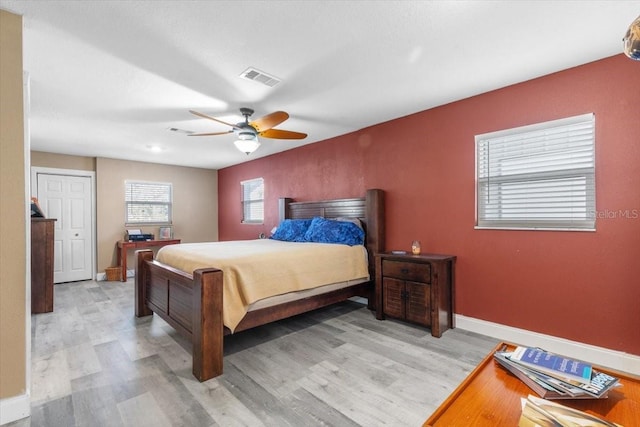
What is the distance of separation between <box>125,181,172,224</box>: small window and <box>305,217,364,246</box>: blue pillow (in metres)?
4.33

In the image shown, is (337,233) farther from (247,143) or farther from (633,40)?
(633,40)

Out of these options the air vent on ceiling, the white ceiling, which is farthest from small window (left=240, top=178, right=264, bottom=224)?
the air vent on ceiling

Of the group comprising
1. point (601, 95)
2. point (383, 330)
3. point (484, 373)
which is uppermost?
point (601, 95)

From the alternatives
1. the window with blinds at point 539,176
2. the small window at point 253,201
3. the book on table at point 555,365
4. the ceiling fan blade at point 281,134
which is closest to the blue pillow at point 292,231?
the ceiling fan blade at point 281,134

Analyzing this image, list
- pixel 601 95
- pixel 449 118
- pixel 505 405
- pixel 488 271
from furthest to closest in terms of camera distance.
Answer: pixel 449 118, pixel 488 271, pixel 601 95, pixel 505 405

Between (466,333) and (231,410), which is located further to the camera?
(466,333)

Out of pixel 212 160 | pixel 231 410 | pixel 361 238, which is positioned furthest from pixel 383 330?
pixel 212 160

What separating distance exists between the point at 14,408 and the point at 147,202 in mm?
5340

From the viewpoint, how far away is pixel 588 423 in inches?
36.8

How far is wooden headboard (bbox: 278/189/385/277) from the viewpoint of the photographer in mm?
3877

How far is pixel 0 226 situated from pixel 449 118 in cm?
388

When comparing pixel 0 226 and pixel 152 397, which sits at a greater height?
pixel 0 226

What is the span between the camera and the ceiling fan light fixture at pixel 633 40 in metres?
0.99

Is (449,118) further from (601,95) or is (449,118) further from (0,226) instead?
(0,226)
